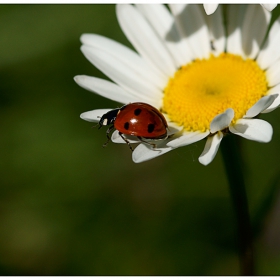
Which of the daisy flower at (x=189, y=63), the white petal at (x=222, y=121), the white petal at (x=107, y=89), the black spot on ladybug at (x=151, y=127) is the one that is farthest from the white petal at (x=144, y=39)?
the white petal at (x=222, y=121)

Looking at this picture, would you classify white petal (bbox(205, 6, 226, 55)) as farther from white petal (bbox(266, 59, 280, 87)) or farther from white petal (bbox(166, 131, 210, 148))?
white petal (bbox(166, 131, 210, 148))

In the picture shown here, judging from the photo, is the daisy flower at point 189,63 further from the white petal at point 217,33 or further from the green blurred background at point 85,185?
the green blurred background at point 85,185

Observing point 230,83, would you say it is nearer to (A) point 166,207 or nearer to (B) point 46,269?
(A) point 166,207

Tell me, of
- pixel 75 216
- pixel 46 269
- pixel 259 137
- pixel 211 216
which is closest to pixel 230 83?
pixel 259 137

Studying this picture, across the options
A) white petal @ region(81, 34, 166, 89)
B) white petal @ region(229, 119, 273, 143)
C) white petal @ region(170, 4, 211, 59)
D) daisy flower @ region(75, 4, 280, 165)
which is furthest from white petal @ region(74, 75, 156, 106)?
white petal @ region(229, 119, 273, 143)

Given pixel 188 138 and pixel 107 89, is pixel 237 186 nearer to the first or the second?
pixel 188 138

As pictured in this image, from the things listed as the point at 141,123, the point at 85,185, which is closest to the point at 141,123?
the point at 141,123
